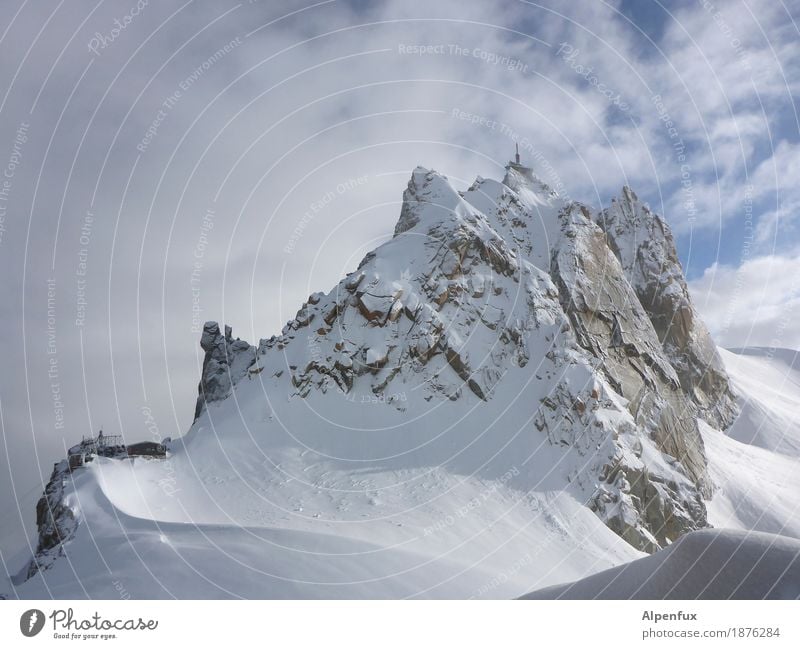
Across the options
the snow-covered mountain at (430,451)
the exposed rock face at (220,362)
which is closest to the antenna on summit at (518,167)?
the snow-covered mountain at (430,451)

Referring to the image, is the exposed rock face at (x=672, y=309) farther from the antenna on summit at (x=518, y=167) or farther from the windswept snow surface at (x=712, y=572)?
the windswept snow surface at (x=712, y=572)

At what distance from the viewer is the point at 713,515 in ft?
184

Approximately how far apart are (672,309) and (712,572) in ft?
275

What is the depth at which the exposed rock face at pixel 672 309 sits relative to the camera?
270ft

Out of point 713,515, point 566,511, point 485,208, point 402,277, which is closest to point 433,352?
point 402,277

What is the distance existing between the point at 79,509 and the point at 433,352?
32431mm

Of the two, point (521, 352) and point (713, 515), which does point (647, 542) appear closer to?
point (713, 515)

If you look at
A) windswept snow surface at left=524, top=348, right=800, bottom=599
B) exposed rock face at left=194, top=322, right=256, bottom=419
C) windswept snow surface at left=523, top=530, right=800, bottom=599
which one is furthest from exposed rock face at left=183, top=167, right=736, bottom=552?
windswept snow surface at left=523, top=530, right=800, bottom=599

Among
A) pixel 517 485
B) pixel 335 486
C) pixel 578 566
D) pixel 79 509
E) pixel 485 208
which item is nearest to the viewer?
pixel 79 509

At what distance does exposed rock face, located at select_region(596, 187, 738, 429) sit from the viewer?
82.2 meters

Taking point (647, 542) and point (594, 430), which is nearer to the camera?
point (647, 542)

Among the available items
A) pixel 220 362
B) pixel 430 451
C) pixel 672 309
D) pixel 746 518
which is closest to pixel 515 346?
pixel 430 451

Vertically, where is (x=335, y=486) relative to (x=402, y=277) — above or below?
below

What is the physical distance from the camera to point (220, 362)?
65062 millimetres
